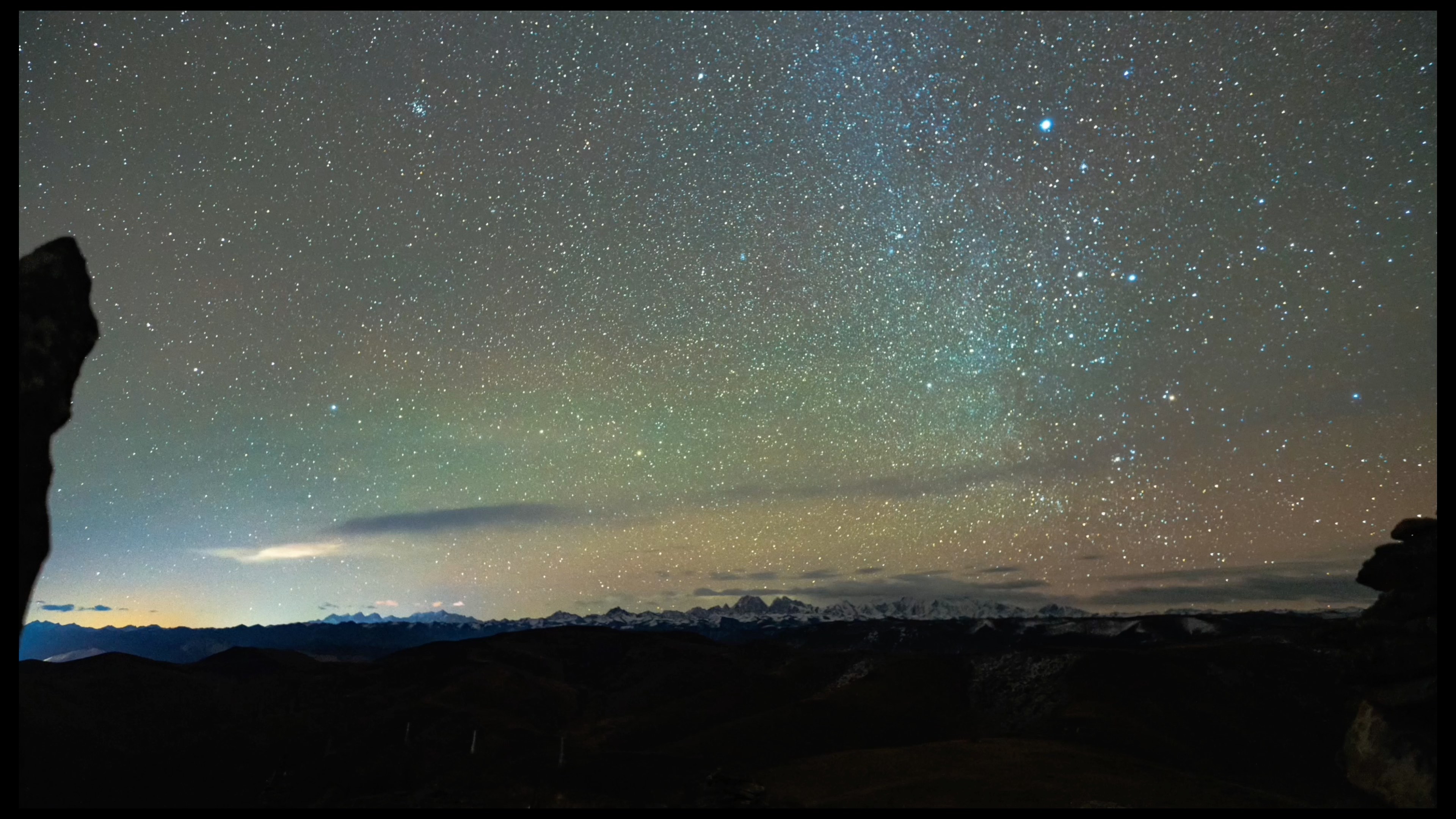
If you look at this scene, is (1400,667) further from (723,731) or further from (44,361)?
(44,361)

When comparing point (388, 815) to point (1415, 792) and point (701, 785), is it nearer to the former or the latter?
point (701, 785)

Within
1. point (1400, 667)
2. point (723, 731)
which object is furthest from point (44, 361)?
point (1400, 667)

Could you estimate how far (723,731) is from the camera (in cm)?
4622

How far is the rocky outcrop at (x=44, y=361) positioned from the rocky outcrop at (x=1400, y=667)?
43.7 m

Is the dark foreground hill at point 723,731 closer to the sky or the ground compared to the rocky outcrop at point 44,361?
closer to the ground

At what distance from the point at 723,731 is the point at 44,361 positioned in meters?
38.5

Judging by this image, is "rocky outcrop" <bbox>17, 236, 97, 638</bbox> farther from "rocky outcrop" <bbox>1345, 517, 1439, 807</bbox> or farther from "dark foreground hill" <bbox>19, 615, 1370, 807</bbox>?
"rocky outcrop" <bbox>1345, 517, 1439, 807</bbox>

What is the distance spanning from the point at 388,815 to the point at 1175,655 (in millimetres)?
55943

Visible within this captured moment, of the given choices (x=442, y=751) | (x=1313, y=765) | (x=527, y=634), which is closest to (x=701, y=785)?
(x=442, y=751)

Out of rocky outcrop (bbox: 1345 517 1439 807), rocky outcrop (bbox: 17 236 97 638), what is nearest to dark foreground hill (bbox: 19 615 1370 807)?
rocky outcrop (bbox: 1345 517 1439 807)

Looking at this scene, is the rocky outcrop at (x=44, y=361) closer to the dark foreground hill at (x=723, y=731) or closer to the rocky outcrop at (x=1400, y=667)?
the dark foreground hill at (x=723, y=731)

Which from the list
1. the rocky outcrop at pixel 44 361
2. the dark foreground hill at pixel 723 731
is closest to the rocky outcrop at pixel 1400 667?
the dark foreground hill at pixel 723 731

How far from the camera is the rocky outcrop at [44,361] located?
19.0 m

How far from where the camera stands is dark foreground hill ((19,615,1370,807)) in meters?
31.2
